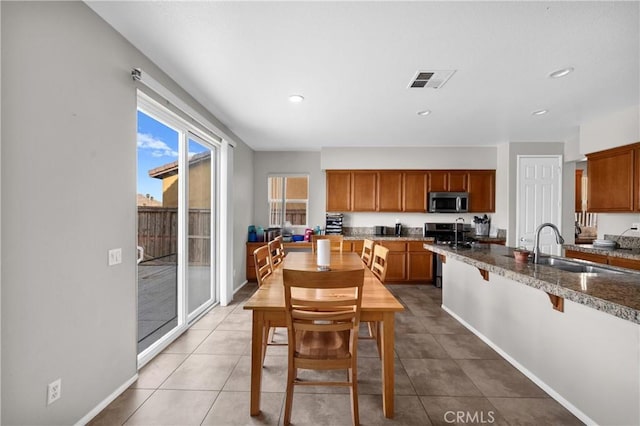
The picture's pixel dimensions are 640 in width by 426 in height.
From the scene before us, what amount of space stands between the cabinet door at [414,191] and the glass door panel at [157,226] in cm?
401

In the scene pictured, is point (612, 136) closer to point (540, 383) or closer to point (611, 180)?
point (611, 180)

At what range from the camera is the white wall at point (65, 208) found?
1322 millimetres

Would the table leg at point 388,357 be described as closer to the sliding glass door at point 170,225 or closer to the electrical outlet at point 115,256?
the electrical outlet at point 115,256

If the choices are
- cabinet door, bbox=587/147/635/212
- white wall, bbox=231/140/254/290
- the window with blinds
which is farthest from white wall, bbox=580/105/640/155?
white wall, bbox=231/140/254/290

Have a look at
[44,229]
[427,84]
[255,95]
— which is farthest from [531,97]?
Result: [44,229]

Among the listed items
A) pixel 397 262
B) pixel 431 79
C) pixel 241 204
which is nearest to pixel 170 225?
pixel 241 204

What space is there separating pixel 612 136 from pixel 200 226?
5427mm

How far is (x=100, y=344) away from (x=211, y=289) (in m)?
2.12

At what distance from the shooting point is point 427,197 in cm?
535

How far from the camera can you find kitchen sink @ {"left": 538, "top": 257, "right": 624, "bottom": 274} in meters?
2.25

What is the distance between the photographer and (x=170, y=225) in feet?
9.53

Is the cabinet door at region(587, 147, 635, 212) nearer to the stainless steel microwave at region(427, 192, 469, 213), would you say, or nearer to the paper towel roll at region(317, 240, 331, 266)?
the stainless steel microwave at region(427, 192, 469, 213)

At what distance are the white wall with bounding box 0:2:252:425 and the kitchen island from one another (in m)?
2.91

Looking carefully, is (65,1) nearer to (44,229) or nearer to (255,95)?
(44,229)
